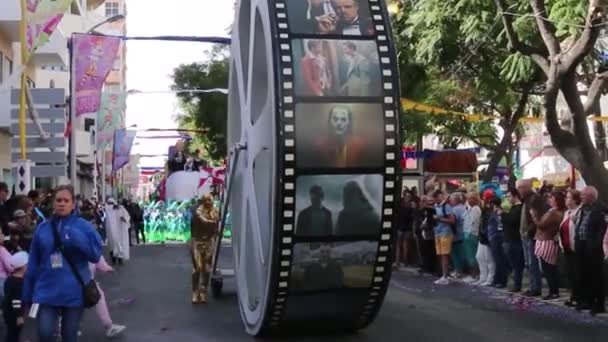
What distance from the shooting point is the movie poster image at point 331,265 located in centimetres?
889

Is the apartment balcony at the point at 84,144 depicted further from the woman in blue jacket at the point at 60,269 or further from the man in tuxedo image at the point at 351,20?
the woman in blue jacket at the point at 60,269

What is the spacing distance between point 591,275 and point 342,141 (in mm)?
4827

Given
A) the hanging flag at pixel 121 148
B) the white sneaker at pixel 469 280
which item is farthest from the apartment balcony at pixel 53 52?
the white sneaker at pixel 469 280

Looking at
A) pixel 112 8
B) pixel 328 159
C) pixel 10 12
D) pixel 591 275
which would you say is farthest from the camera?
pixel 112 8

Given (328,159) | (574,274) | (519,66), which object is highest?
(519,66)

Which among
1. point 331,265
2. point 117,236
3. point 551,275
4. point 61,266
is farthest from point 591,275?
point 117,236

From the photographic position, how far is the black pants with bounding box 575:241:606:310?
12.0 meters

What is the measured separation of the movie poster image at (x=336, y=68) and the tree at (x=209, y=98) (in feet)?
156

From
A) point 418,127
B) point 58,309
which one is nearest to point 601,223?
point 58,309

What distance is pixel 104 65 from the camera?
Answer: 78.8 ft

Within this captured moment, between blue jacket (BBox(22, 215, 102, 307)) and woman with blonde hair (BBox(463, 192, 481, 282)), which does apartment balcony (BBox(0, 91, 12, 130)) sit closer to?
woman with blonde hair (BBox(463, 192, 481, 282))

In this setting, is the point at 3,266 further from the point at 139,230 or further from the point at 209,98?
the point at 209,98

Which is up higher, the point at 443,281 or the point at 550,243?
the point at 550,243

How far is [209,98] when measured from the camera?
58.8 meters
